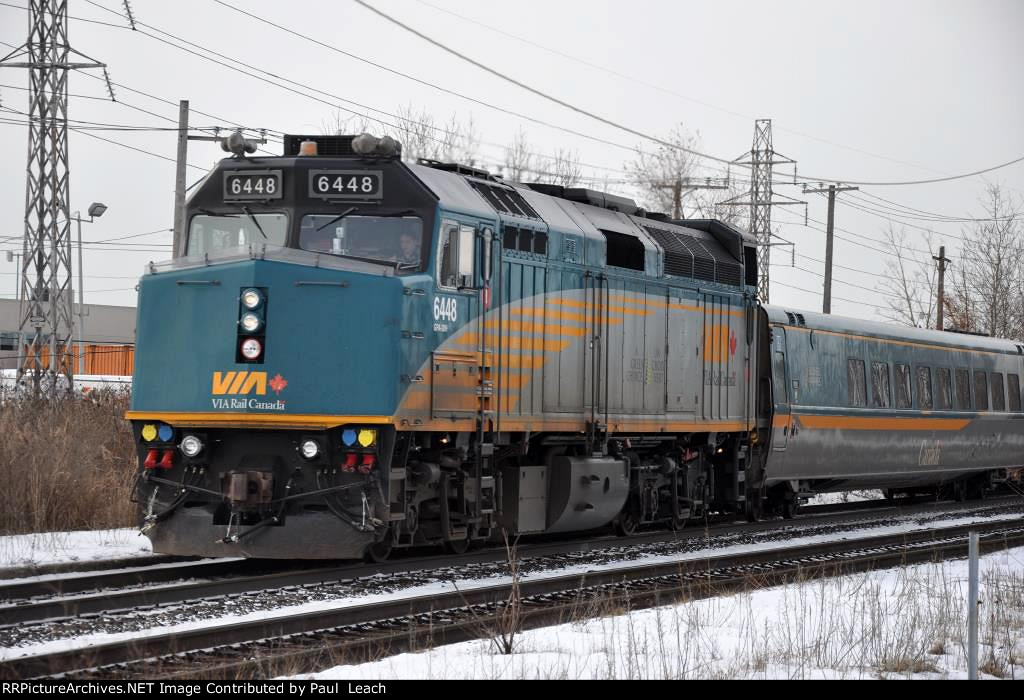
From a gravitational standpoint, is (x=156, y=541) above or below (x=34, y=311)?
below

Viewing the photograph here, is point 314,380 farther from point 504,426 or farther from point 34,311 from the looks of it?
point 34,311

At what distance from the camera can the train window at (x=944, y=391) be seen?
78.9ft

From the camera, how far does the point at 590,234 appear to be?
14984 mm

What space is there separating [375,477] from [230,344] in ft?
6.07

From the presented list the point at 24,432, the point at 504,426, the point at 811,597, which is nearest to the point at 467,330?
the point at 504,426

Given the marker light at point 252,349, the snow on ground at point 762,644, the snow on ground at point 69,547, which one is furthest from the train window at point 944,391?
the marker light at point 252,349

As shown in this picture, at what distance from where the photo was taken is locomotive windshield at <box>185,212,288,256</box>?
1228 cm

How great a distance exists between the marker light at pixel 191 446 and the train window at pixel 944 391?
16.7m

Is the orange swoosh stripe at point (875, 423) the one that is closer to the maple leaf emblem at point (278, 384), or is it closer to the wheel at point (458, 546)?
the wheel at point (458, 546)

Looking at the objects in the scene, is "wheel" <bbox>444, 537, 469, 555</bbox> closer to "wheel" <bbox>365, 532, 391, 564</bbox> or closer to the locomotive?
the locomotive

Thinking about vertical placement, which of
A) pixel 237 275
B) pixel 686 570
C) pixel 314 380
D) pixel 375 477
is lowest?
pixel 686 570

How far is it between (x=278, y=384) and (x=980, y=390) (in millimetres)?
18858

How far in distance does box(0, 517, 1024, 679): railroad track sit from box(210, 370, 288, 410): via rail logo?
7.45 feet

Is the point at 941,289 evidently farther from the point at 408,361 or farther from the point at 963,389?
the point at 408,361
